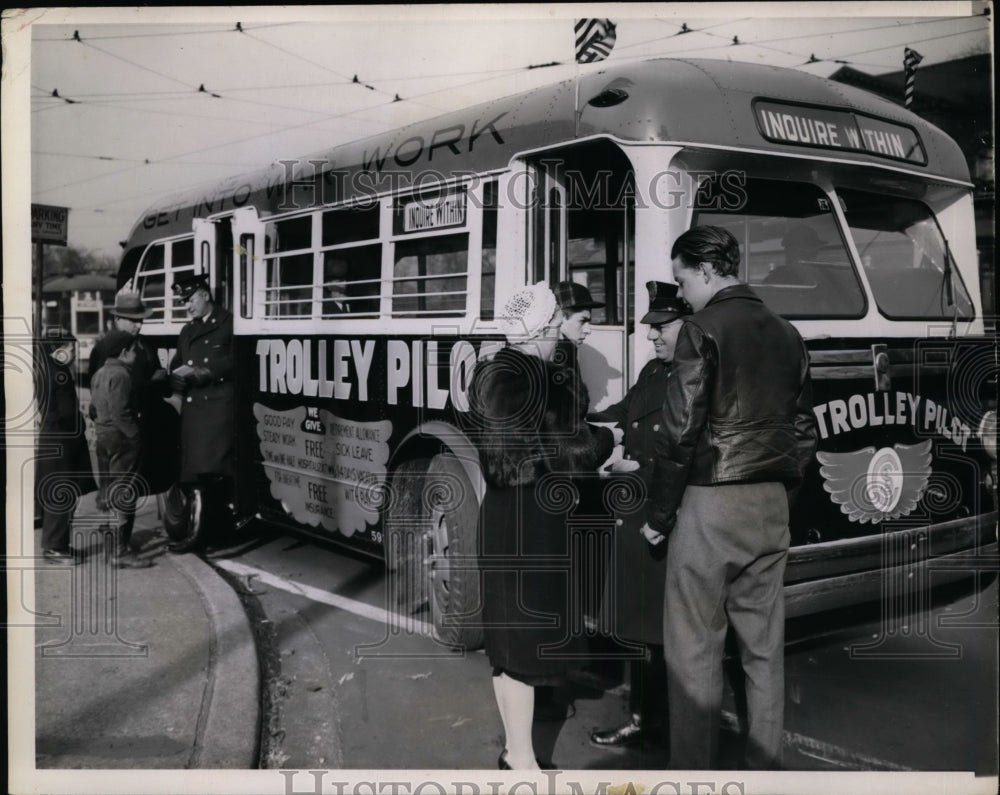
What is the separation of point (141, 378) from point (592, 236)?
8.59ft

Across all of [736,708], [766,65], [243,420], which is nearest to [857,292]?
[766,65]

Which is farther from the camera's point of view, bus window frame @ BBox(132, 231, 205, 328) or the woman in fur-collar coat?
bus window frame @ BBox(132, 231, 205, 328)

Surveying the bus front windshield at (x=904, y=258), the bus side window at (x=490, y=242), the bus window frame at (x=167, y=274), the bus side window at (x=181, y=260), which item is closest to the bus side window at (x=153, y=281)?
the bus window frame at (x=167, y=274)

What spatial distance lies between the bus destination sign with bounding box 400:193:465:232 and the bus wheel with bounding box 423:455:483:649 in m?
1.09

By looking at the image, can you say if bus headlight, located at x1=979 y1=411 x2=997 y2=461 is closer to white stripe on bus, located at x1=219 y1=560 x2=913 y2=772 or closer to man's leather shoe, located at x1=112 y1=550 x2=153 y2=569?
white stripe on bus, located at x1=219 y1=560 x2=913 y2=772

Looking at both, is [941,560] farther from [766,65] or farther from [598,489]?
[766,65]

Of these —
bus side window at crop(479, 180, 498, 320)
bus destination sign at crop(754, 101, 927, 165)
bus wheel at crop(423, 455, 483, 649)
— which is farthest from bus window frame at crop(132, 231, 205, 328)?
bus destination sign at crop(754, 101, 927, 165)

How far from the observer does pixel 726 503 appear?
11.4ft

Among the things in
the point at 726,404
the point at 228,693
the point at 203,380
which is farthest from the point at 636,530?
the point at 203,380

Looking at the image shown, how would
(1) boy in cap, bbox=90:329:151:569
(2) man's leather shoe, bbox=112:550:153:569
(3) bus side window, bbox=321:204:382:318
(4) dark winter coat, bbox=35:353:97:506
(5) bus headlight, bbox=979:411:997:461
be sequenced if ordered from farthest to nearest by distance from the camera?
(2) man's leather shoe, bbox=112:550:153:569
(1) boy in cap, bbox=90:329:151:569
(3) bus side window, bbox=321:204:382:318
(4) dark winter coat, bbox=35:353:97:506
(5) bus headlight, bbox=979:411:997:461

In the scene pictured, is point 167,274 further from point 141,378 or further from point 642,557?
point 642,557

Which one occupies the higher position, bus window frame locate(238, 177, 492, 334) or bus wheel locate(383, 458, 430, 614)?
bus window frame locate(238, 177, 492, 334)

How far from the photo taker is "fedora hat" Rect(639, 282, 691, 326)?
12.2 ft

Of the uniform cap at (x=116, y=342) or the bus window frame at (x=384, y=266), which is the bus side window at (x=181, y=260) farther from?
the uniform cap at (x=116, y=342)
